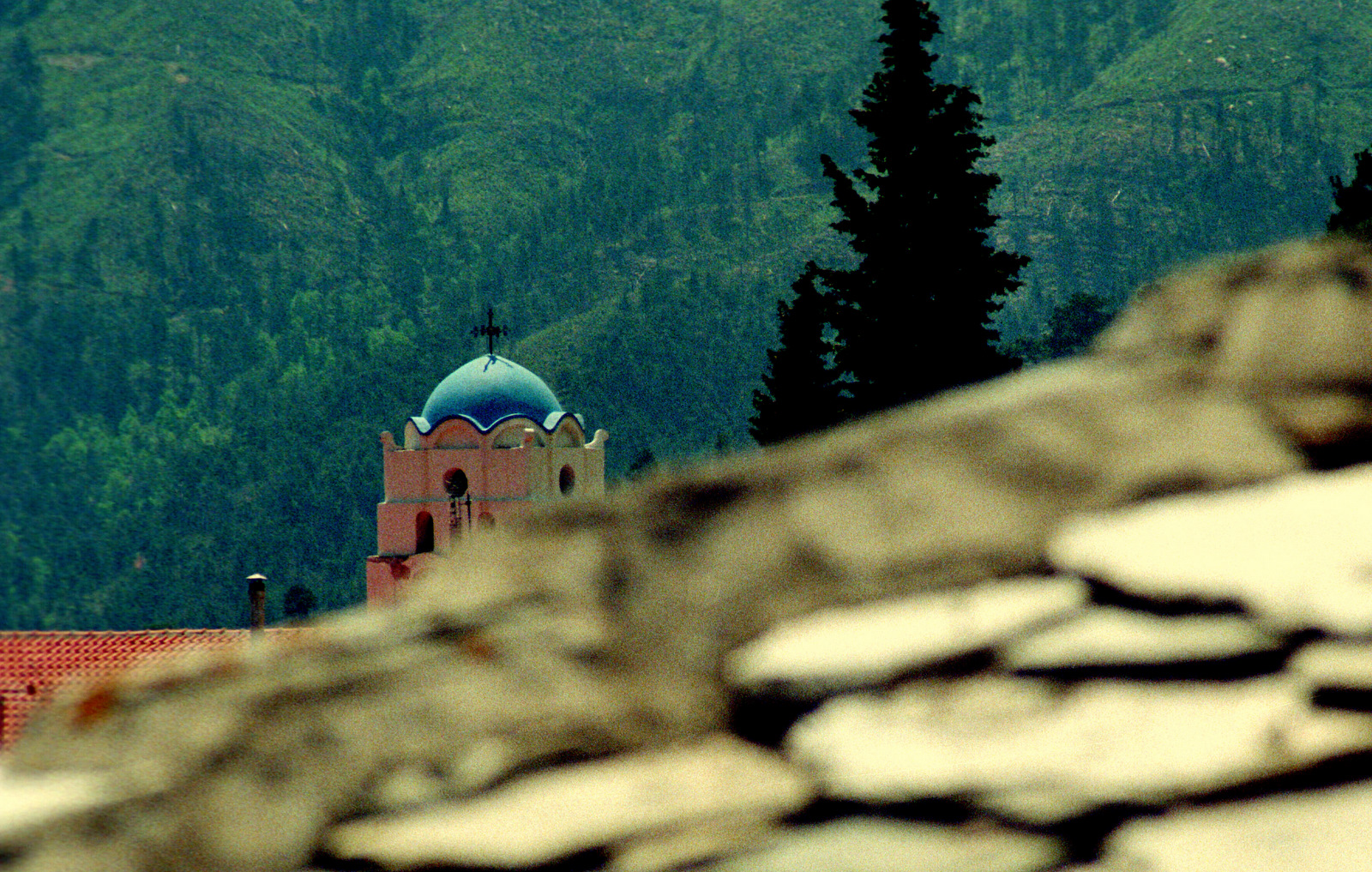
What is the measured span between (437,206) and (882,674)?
111 m

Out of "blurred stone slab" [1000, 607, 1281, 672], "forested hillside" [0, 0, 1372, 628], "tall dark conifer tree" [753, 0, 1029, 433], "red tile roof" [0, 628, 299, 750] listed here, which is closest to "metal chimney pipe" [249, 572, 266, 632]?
"red tile roof" [0, 628, 299, 750]

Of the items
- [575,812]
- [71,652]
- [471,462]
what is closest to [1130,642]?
[575,812]

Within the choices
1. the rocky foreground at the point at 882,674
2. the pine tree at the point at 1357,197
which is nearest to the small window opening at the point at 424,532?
the pine tree at the point at 1357,197

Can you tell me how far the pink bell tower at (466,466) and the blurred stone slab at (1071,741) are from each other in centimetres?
3274

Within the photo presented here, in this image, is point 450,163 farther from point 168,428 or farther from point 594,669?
point 594,669

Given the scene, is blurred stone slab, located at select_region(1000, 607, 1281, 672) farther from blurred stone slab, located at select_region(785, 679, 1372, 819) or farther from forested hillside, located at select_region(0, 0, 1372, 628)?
forested hillside, located at select_region(0, 0, 1372, 628)

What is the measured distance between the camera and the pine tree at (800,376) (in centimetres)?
2202

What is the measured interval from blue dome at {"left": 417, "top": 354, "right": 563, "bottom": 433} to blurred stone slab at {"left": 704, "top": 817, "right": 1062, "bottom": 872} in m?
33.8

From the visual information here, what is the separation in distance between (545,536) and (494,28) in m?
122

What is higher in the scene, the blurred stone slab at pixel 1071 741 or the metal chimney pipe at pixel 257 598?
the metal chimney pipe at pixel 257 598

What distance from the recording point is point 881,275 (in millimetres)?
20250

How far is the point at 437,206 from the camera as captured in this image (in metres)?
112

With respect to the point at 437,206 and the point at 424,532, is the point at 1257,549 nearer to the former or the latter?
the point at 424,532

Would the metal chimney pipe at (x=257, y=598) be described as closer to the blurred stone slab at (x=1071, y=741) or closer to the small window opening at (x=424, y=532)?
the small window opening at (x=424, y=532)
